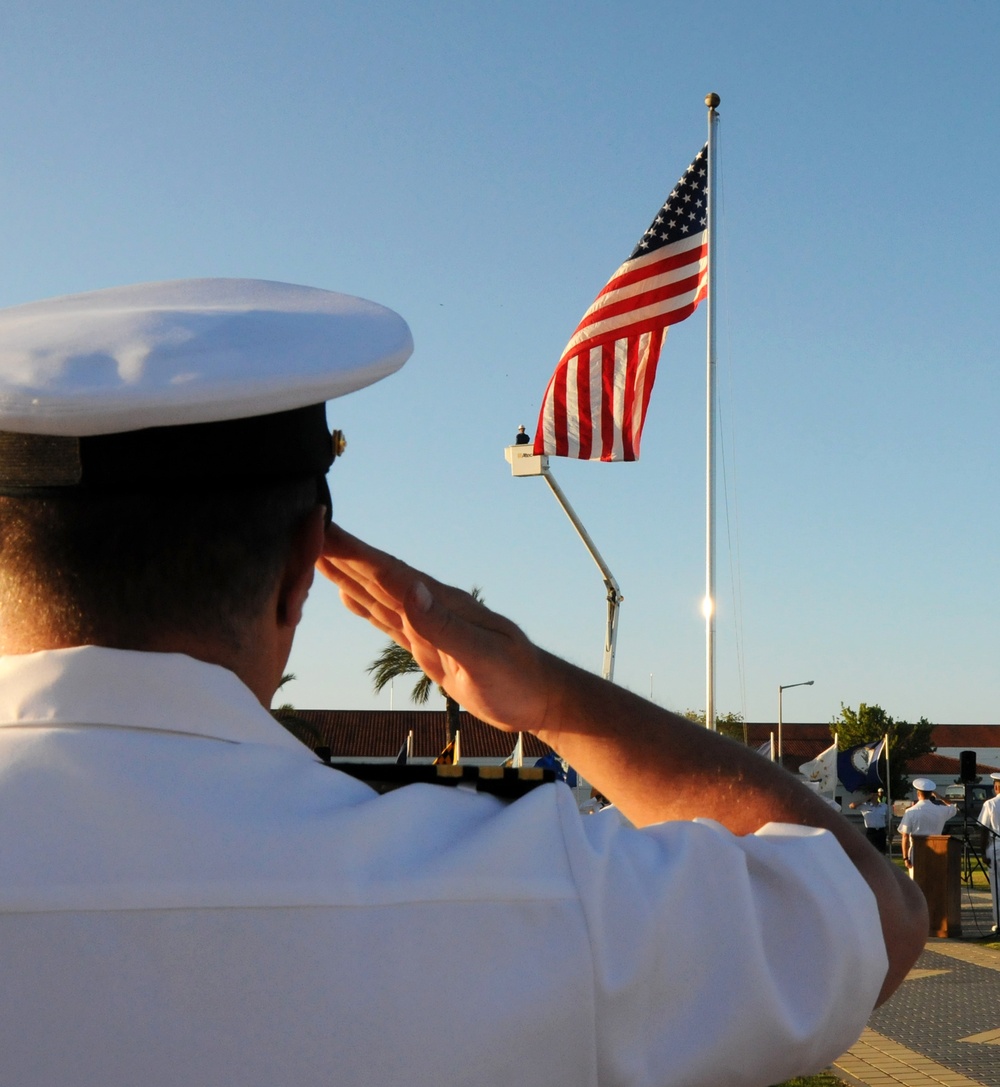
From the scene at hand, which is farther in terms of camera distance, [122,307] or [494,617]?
[494,617]

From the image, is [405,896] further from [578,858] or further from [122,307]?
[122,307]

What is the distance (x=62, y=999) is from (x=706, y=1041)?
1.90ft

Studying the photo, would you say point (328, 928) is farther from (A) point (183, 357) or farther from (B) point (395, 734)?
(B) point (395, 734)

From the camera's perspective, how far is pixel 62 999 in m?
1.09

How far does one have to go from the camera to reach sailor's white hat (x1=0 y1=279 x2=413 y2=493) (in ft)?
4.06

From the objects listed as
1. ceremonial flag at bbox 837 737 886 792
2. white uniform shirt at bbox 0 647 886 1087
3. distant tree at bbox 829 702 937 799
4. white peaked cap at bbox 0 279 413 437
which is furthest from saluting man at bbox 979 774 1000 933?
distant tree at bbox 829 702 937 799

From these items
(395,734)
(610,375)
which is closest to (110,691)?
(610,375)

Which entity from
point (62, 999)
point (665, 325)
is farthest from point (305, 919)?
point (665, 325)

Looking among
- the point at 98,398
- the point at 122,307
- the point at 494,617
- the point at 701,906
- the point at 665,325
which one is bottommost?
the point at 701,906

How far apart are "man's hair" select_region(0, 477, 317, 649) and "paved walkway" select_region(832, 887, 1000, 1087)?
521 centimetres

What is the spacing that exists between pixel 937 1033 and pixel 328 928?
29.5 feet

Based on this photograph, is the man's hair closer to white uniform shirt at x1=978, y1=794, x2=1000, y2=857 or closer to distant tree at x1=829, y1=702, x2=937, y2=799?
white uniform shirt at x1=978, y1=794, x2=1000, y2=857

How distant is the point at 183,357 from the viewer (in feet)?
4.13

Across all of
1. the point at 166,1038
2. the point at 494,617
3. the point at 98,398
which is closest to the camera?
the point at 166,1038
